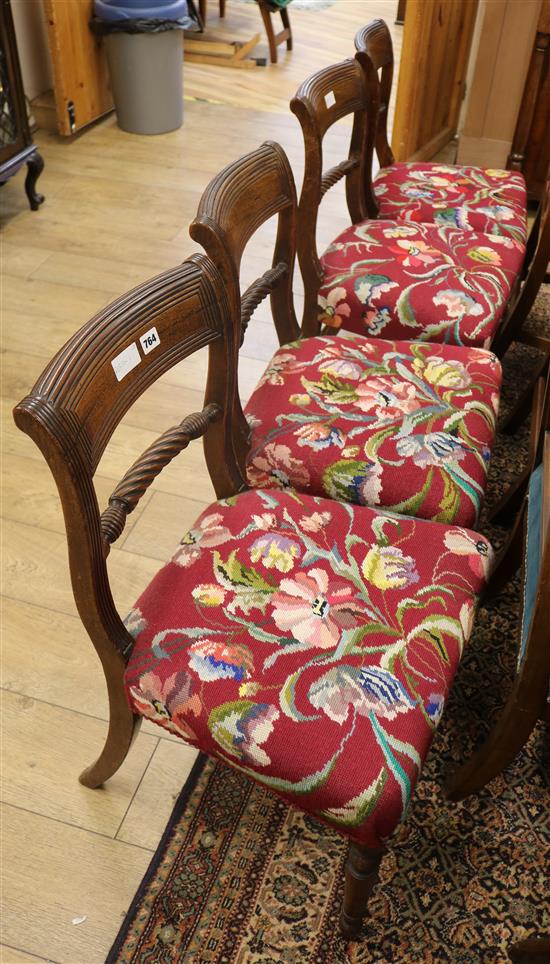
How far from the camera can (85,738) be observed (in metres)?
1.44

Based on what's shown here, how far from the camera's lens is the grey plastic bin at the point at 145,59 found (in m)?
3.22

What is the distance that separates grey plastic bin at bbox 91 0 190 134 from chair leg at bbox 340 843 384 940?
309cm

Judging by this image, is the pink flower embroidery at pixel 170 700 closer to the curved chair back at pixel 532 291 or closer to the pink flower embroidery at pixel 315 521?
the pink flower embroidery at pixel 315 521

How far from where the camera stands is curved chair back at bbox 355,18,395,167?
76.0 inches

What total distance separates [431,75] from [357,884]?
2.84 meters

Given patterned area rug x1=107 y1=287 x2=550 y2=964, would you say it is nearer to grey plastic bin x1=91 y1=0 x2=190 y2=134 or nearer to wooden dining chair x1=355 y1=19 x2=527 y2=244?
wooden dining chair x1=355 y1=19 x2=527 y2=244

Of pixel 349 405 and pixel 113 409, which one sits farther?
pixel 349 405

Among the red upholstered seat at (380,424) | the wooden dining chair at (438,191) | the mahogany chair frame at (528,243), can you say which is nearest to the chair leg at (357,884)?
the red upholstered seat at (380,424)

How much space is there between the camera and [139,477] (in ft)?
3.38

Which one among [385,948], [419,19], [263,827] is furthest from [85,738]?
[419,19]

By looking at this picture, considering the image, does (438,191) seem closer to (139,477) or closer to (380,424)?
(380,424)

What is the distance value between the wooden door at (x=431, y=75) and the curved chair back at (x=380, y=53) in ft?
2.71

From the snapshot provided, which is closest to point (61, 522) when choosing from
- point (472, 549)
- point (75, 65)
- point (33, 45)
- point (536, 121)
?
point (472, 549)

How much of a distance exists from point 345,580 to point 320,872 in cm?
46
